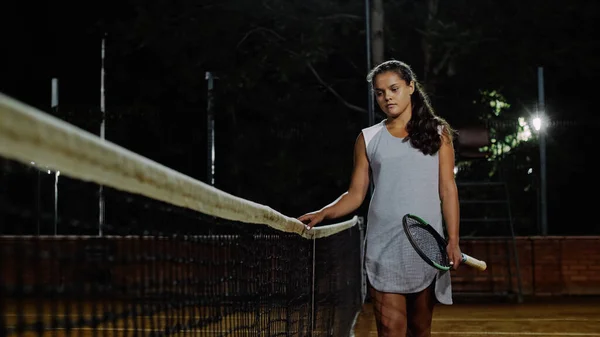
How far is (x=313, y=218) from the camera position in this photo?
5762mm

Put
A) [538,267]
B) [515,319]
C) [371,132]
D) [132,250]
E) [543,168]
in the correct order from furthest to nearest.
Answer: [543,168], [538,267], [515,319], [371,132], [132,250]

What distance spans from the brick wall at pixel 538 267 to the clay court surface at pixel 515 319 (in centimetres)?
82

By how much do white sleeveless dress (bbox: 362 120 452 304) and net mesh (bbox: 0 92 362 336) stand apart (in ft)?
1.40

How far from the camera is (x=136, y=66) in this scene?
33.2 meters

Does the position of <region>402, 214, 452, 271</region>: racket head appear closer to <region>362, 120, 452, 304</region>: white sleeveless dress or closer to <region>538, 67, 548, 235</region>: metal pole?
<region>362, 120, 452, 304</region>: white sleeveless dress

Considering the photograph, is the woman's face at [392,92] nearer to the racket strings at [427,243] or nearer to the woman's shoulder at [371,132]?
the woman's shoulder at [371,132]

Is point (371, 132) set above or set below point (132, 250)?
above

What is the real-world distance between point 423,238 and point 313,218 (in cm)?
59

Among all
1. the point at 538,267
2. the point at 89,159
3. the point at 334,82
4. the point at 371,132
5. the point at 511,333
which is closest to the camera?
the point at 89,159

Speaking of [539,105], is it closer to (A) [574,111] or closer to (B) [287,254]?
(A) [574,111]

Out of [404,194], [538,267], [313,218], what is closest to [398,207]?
[404,194]

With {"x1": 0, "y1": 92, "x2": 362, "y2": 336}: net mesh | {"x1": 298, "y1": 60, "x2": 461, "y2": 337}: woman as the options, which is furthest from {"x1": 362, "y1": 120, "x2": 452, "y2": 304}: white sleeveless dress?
{"x1": 0, "y1": 92, "x2": 362, "y2": 336}: net mesh

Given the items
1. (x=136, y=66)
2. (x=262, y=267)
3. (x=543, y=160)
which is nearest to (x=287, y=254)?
(x=262, y=267)

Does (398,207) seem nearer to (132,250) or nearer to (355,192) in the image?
(355,192)
